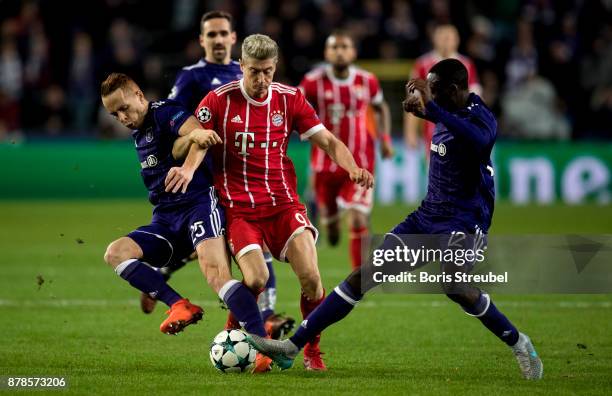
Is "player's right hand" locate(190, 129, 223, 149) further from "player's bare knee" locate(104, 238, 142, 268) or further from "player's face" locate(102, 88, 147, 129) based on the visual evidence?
"player's bare knee" locate(104, 238, 142, 268)

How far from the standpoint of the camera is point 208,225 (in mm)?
7145

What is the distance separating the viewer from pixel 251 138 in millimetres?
7230

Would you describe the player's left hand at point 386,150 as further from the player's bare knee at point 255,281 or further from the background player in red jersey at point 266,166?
the player's bare knee at point 255,281

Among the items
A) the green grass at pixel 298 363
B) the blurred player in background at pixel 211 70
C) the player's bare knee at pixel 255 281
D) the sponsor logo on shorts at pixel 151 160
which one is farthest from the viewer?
the blurred player in background at pixel 211 70

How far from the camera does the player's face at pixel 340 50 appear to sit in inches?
424

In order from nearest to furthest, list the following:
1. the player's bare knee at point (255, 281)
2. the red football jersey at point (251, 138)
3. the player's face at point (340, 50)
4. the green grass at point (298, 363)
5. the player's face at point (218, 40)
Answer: the green grass at point (298, 363) → the player's bare knee at point (255, 281) → the red football jersey at point (251, 138) → the player's face at point (218, 40) → the player's face at point (340, 50)

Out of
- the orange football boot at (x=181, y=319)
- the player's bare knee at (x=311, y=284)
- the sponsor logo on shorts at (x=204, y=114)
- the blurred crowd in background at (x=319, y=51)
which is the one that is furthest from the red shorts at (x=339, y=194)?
the blurred crowd in background at (x=319, y=51)

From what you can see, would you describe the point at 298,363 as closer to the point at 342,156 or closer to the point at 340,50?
the point at 342,156

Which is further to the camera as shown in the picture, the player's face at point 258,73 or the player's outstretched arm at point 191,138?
the player's face at point 258,73

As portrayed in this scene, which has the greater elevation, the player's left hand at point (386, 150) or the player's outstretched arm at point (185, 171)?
the player's outstretched arm at point (185, 171)

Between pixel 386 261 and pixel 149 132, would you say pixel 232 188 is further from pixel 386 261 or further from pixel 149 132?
pixel 386 261

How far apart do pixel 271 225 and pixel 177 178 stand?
78cm

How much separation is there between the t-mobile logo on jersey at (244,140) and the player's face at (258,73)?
0.27m

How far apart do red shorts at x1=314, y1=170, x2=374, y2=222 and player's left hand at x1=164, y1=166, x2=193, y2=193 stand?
4165 millimetres
